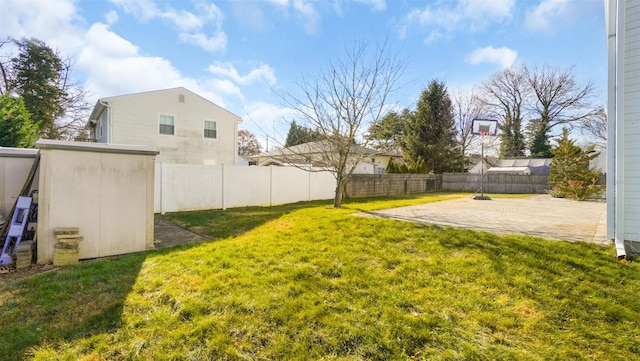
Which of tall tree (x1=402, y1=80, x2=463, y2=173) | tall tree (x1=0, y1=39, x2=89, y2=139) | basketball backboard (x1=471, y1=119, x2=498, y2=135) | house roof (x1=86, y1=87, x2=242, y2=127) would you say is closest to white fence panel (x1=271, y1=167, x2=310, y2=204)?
house roof (x1=86, y1=87, x2=242, y2=127)

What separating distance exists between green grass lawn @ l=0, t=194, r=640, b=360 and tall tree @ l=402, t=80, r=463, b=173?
66.7 ft

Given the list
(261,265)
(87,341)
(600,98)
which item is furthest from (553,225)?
(600,98)

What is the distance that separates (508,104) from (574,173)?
68.2 ft

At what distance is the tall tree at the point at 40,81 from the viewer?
1838cm

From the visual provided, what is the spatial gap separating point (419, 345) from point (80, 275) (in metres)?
4.35

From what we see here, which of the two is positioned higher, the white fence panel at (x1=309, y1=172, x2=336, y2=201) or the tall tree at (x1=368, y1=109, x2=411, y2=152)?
the tall tree at (x1=368, y1=109, x2=411, y2=152)

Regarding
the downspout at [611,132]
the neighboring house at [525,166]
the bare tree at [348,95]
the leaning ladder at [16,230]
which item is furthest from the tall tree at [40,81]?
the neighboring house at [525,166]

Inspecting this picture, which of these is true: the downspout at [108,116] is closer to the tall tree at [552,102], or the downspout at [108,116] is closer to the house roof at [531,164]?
the house roof at [531,164]

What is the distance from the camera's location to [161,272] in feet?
13.0

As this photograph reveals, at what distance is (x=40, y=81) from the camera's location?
18641 millimetres

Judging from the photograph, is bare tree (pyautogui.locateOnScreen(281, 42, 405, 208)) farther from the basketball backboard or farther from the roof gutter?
the basketball backboard

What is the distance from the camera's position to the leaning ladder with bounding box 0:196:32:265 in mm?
4328

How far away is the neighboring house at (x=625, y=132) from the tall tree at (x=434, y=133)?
1914 centimetres

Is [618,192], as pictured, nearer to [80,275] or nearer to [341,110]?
[341,110]
